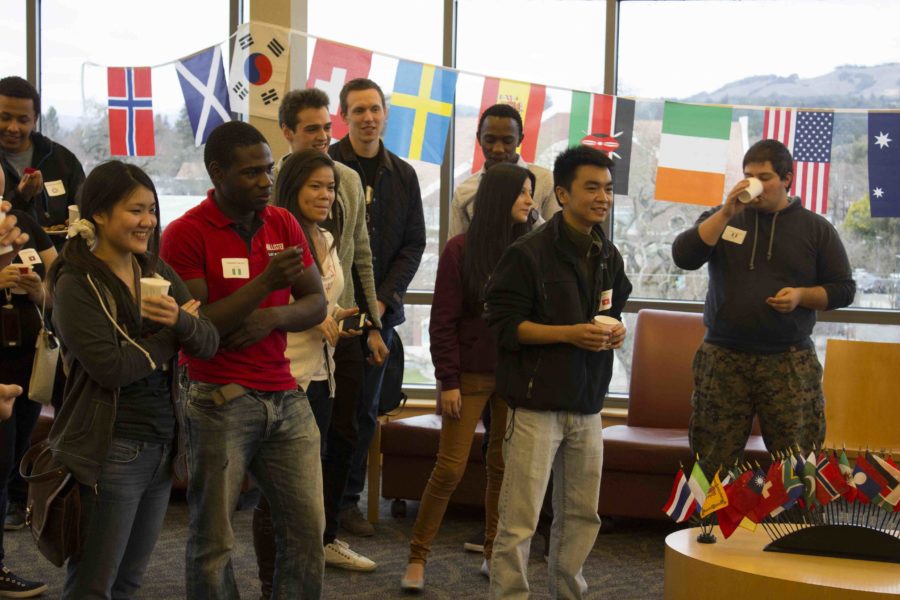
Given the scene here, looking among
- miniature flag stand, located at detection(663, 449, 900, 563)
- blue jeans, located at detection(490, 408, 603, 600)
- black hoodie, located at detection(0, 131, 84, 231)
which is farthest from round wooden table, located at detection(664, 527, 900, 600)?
black hoodie, located at detection(0, 131, 84, 231)

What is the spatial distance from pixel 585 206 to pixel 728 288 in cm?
104

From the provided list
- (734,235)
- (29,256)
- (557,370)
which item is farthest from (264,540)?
(734,235)

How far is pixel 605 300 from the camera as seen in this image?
10.4 ft

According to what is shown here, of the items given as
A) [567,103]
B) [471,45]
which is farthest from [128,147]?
[567,103]

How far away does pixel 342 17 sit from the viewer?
6.38 meters

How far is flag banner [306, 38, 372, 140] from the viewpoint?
575 centimetres

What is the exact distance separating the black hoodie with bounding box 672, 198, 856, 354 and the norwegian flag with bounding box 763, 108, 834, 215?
1473mm

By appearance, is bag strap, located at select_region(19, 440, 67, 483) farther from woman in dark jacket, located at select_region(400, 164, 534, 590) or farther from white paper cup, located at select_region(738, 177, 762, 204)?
white paper cup, located at select_region(738, 177, 762, 204)

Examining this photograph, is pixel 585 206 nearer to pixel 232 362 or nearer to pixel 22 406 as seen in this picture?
pixel 232 362

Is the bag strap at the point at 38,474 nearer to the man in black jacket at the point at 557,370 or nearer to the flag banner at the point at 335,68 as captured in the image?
the man in black jacket at the point at 557,370

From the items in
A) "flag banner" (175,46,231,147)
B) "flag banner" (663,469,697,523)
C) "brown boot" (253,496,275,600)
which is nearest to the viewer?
"flag banner" (663,469,697,523)

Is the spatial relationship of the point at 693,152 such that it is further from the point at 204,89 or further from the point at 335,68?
the point at 204,89

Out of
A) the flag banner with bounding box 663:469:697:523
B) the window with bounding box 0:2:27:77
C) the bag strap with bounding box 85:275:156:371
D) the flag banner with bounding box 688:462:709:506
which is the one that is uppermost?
the window with bounding box 0:2:27:77

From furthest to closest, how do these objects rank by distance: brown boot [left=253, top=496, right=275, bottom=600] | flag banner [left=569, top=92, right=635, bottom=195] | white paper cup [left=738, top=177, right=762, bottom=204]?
flag banner [left=569, top=92, right=635, bottom=195] → white paper cup [left=738, top=177, right=762, bottom=204] → brown boot [left=253, top=496, right=275, bottom=600]
